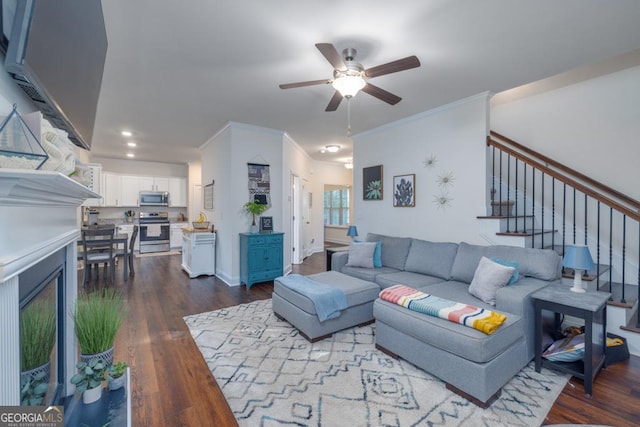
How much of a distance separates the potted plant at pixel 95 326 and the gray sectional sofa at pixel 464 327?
6.59 ft

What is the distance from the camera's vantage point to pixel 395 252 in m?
3.96

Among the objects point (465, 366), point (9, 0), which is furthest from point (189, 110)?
point (465, 366)

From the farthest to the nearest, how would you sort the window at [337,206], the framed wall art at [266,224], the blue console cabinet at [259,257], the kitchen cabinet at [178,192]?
the window at [337,206], the kitchen cabinet at [178,192], the framed wall art at [266,224], the blue console cabinet at [259,257]

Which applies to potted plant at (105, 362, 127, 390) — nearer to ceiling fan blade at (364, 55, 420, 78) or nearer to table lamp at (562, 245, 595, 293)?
ceiling fan blade at (364, 55, 420, 78)

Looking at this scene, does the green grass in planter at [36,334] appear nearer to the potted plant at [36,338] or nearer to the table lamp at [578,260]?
the potted plant at [36,338]

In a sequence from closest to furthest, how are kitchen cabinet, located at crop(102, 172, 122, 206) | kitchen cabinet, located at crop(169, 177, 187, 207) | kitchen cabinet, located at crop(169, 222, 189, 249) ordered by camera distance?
kitchen cabinet, located at crop(102, 172, 122, 206) < kitchen cabinet, located at crop(169, 222, 189, 249) < kitchen cabinet, located at crop(169, 177, 187, 207)

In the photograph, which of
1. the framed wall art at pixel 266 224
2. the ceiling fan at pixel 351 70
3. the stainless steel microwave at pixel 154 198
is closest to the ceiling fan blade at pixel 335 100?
the ceiling fan at pixel 351 70

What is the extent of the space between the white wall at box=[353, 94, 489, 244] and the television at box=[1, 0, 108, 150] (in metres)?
3.80

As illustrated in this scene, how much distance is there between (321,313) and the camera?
105 inches

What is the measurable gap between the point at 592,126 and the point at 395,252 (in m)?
2.87

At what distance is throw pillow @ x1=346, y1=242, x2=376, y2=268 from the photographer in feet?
12.7

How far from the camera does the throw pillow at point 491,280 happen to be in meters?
2.54

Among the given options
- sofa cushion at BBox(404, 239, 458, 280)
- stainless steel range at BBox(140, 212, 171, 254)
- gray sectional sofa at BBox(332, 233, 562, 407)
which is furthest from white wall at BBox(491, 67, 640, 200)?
stainless steel range at BBox(140, 212, 171, 254)

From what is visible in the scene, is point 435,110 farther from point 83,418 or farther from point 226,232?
point 83,418
